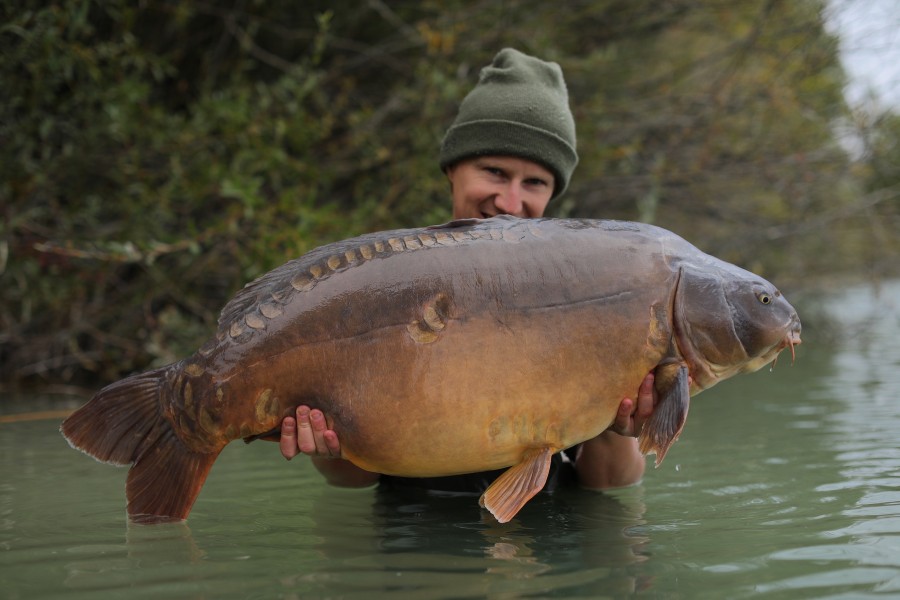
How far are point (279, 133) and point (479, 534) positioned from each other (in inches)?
123

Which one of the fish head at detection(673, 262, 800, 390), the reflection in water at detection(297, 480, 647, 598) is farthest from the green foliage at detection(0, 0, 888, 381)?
the fish head at detection(673, 262, 800, 390)

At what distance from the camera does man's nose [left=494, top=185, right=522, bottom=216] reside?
3121 millimetres

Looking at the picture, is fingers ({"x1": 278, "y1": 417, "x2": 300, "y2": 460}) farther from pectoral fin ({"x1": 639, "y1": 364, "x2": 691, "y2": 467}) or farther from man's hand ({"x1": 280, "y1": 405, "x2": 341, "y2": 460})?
pectoral fin ({"x1": 639, "y1": 364, "x2": 691, "y2": 467})

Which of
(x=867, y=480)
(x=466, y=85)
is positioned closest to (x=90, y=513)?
(x=867, y=480)

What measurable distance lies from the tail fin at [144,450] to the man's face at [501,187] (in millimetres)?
1271

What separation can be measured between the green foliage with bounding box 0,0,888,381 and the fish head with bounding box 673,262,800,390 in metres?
2.61

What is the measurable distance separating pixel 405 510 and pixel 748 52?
210 inches

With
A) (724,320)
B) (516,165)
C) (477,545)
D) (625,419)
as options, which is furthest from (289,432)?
(516,165)

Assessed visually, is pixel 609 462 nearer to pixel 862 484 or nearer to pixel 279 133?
pixel 862 484

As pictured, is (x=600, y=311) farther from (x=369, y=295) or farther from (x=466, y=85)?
(x=466, y=85)

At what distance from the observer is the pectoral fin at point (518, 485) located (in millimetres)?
2221

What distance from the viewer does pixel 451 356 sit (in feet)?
7.25

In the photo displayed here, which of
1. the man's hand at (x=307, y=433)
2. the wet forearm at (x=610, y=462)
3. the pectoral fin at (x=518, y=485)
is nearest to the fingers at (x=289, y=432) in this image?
the man's hand at (x=307, y=433)

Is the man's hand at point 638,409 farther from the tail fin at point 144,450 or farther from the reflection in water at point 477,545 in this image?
the tail fin at point 144,450
